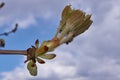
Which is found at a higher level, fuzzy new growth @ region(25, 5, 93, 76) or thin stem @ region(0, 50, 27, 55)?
fuzzy new growth @ region(25, 5, 93, 76)

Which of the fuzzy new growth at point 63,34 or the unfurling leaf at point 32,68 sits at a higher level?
the fuzzy new growth at point 63,34

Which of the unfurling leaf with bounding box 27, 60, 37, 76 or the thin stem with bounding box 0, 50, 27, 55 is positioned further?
the unfurling leaf with bounding box 27, 60, 37, 76

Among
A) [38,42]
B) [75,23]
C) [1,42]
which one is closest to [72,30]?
[75,23]

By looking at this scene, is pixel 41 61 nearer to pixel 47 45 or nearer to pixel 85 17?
pixel 47 45

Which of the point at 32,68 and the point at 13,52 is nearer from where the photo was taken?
the point at 13,52

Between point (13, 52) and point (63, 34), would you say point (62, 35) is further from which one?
point (13, 52)

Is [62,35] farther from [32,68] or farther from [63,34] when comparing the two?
[32,68]

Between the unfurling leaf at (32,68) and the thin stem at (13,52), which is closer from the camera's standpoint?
the thin stem at (13,52)

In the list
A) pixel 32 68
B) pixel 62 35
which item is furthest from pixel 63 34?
pixel 32 68
